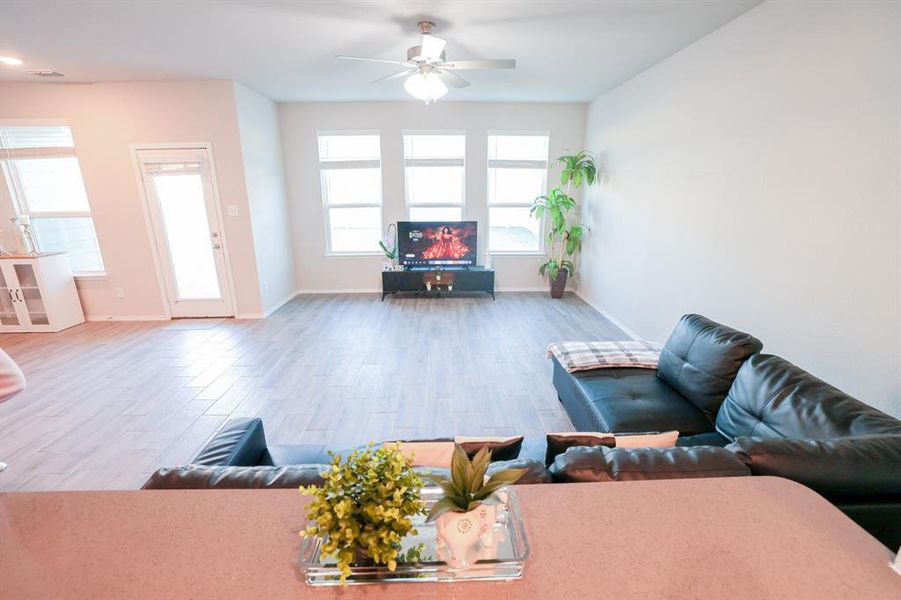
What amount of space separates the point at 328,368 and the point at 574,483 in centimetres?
285

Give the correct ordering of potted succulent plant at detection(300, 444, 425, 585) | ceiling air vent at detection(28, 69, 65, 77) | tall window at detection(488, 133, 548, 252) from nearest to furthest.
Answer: potted succulent plant at detection(300, 444, 425, 585) → ceiling air vent at detection(28, 69, 65, 77) → tall window at detection(488, 133, 548, 252)

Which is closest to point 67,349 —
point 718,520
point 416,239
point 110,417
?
point 110,417

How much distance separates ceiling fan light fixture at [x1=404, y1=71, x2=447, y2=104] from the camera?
2920 millimetres

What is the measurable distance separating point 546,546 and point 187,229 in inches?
206

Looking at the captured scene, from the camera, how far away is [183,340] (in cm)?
414

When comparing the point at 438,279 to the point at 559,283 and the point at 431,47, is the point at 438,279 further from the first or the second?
the point at 431,47

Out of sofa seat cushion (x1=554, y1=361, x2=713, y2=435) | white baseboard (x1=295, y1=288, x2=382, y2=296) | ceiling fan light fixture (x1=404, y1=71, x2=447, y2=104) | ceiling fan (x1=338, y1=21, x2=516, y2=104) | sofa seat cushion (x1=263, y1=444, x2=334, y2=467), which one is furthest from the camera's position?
white baseboard (x1=295, y1=288, x2=382, y2=296)

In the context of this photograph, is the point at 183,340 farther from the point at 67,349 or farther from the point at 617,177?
the point at 617,177

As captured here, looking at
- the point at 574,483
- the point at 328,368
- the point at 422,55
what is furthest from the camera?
the point at 328,368

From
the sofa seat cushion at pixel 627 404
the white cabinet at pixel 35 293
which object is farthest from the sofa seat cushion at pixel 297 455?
the white cabinet at pixel 35 293

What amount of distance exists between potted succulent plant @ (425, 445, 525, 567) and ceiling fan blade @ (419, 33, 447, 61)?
268 cm

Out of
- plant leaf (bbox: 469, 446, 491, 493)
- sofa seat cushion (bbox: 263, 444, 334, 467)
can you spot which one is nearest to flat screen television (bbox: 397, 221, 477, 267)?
sofa seat cushion (bbox: 263, 444, 334, 467)

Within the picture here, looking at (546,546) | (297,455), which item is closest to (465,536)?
(546,546)

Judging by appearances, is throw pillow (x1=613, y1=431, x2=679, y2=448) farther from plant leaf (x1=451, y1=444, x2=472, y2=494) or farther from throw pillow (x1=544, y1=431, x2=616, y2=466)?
plant leaf (x1=451, y1=444, x2=472, y2=494)
